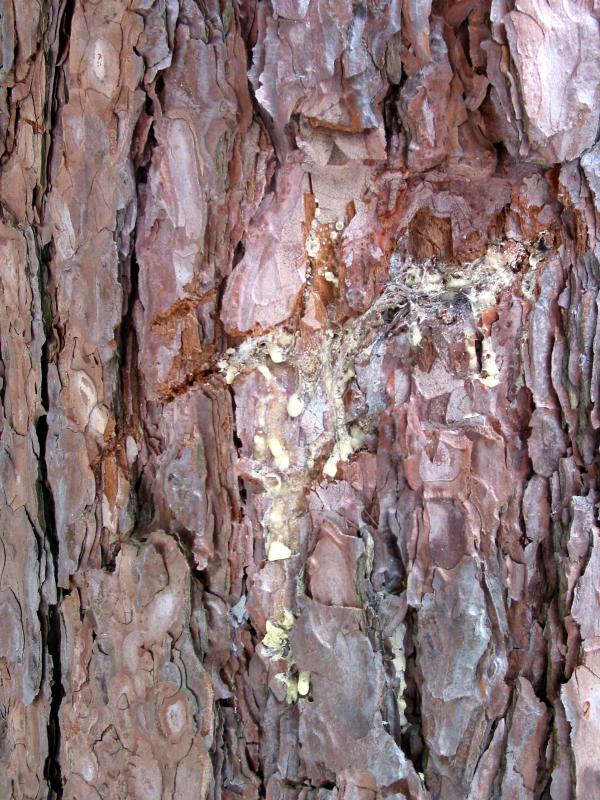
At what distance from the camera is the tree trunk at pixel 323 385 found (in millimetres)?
667

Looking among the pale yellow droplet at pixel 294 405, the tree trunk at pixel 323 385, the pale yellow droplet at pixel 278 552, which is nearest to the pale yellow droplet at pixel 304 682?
the tree trunk at pixel 323 385

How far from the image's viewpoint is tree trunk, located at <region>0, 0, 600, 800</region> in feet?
2.19

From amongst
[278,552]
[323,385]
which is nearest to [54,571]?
[278,552]

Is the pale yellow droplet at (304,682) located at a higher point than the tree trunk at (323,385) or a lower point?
lower

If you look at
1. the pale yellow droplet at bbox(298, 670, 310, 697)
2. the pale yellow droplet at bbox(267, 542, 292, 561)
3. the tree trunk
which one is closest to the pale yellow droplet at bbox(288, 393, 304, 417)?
the tree trunk

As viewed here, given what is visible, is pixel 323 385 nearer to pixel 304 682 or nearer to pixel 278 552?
pixel 278 552

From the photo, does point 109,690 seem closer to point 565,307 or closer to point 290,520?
point 290,520

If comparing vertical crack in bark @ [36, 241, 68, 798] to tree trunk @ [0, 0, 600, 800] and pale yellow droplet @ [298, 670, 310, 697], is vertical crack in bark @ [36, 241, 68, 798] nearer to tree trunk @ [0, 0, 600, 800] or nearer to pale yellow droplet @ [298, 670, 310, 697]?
tree trunk @ [0, 0, 600, 800]

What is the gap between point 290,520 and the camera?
2.38ft

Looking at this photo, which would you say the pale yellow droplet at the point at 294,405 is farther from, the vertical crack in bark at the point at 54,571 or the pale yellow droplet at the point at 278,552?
the vertical crack in bark at the point at 54,571

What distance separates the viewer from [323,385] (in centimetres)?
73


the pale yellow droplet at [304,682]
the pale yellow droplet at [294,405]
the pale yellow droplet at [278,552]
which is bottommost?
the pale yellow droplet at [304,682]

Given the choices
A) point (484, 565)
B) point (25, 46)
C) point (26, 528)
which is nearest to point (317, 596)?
point (484, 565)

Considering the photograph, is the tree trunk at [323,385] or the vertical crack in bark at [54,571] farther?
the vertical crack in bark at [54,571]
